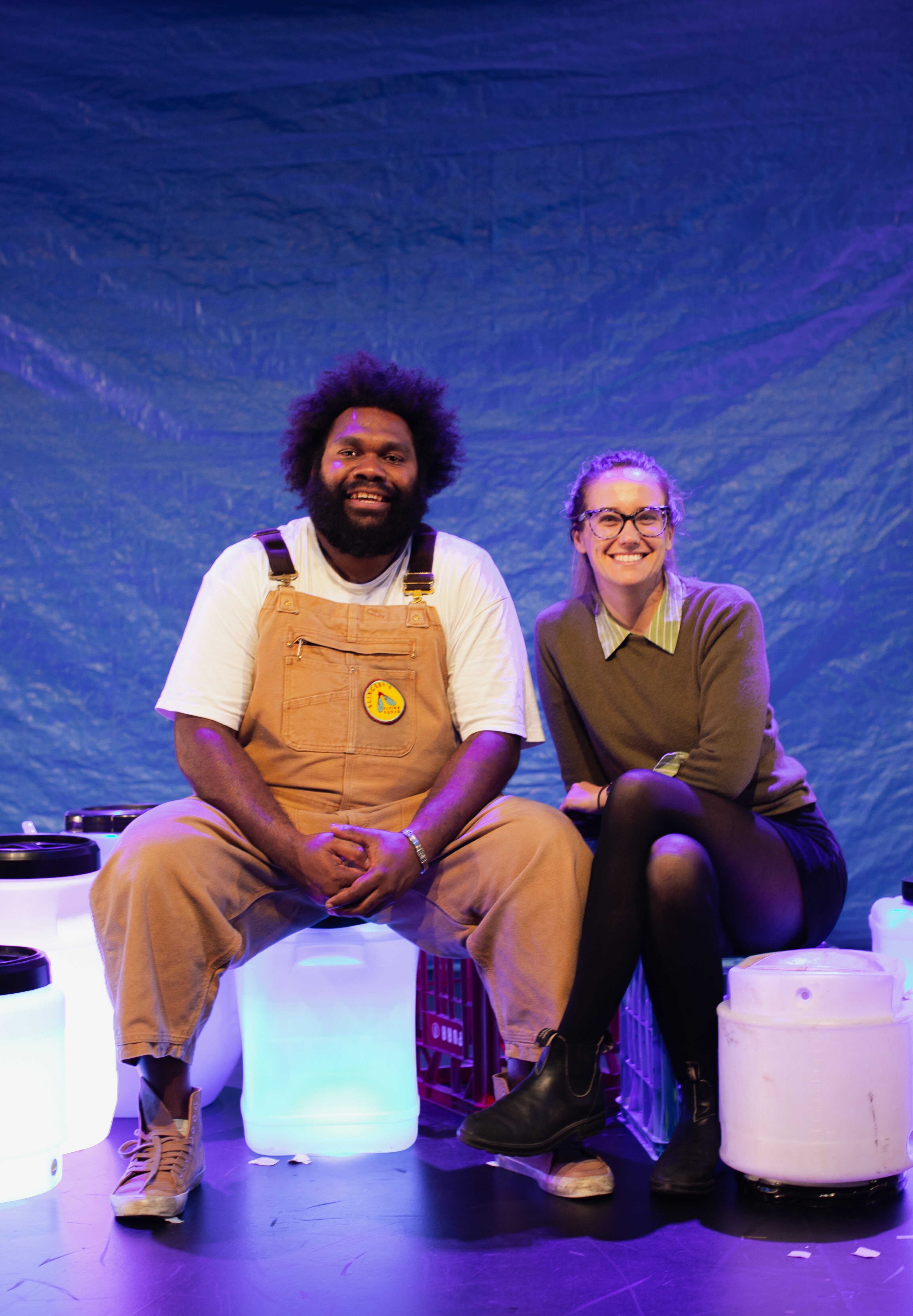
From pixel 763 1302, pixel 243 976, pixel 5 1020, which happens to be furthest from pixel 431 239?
pixel 763 1302

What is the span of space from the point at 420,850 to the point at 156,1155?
65 centimetres

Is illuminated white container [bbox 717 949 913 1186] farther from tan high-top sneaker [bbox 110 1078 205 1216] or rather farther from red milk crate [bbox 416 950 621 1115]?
tan high-top sneaker [bbox 110 1078 205 1216]

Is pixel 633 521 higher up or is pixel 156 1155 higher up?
pixel 633 521

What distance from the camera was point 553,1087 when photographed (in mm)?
1955

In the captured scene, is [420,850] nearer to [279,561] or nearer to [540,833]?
[540,833]

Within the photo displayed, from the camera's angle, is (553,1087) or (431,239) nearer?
(553,1087)

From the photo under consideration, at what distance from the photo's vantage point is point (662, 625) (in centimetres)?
239

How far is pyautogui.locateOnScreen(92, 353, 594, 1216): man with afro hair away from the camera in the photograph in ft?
6.51

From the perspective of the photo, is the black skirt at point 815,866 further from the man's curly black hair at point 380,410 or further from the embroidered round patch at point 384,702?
the man's curly black hair at point 380,410

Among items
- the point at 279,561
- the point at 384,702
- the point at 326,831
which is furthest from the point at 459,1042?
the point at 279,561

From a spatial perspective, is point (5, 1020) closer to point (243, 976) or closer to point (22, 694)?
point (243, 976)

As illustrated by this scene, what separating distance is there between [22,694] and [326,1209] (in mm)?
2274

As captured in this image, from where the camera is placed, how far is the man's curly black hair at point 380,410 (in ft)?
8.72

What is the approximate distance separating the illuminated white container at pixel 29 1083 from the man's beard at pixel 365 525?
100cm
